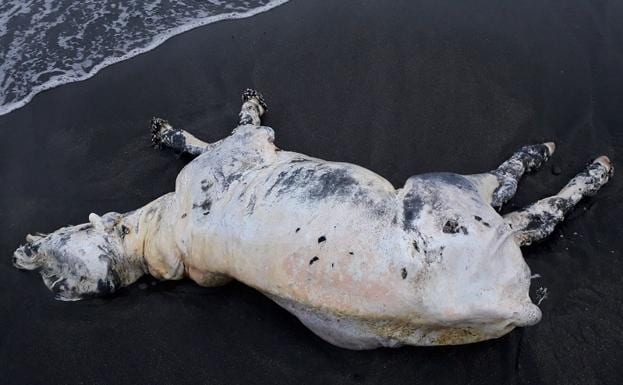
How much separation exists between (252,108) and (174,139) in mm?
796

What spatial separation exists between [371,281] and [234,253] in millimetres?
949

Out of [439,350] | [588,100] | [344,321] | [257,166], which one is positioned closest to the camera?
[344,321]

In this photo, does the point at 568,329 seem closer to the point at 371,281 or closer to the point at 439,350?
the point at 439,350

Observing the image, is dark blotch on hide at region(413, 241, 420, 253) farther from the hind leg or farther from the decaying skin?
the hind leg

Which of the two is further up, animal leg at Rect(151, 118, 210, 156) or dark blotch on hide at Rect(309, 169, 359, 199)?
dark blotch on hide at Rect(309, 169, 359, 199)

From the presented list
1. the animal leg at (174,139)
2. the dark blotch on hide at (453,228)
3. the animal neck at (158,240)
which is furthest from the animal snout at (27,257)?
the dark blotch on hide at (453,228)

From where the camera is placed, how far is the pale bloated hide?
281 cm

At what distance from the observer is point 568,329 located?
3430 mm

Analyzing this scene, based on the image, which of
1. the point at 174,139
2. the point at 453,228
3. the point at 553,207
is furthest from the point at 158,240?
the point at 553,207

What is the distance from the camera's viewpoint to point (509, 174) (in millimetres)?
4172

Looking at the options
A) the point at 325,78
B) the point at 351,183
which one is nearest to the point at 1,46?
the point at 325,78

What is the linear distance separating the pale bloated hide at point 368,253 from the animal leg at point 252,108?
4.85 ft

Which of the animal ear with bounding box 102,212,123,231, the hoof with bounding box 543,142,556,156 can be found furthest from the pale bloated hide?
the hoof with bounding box 543,142,556,156

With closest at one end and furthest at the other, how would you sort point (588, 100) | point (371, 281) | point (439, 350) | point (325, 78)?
1. point (371, 281)
2. point (439, 350)
3. point (588, 100)
4. point (325, 78)
